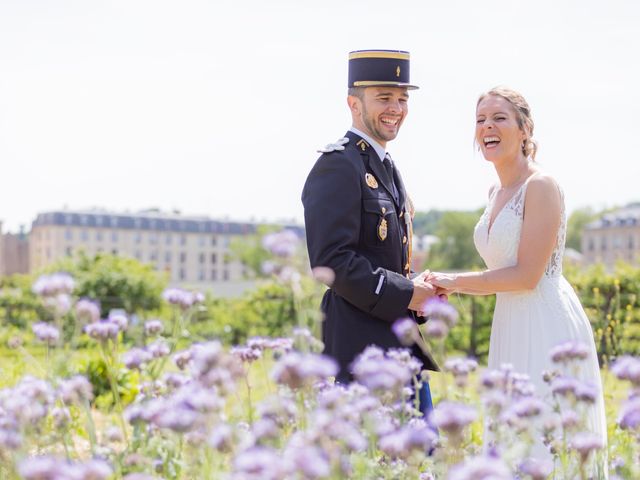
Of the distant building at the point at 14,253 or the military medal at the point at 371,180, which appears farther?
the distant building at the point at 14,253

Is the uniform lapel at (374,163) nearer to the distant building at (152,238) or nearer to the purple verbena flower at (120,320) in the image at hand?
the purple verbena flower at (120,320)

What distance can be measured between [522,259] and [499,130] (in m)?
0.50

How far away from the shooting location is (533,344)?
3.67 metres

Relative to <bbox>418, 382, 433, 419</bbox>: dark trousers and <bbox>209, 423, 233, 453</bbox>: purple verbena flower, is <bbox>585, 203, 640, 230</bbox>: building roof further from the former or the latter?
<bbox>209, 423, 233, 453</bbox>: purple verbena flower

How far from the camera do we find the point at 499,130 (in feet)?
12.2

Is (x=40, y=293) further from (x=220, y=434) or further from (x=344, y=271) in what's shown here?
(x=344, y=271)

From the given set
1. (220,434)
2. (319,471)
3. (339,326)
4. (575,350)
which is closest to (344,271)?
(339,326)

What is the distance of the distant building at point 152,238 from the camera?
98.4 m

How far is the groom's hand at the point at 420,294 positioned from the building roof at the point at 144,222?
97.6m

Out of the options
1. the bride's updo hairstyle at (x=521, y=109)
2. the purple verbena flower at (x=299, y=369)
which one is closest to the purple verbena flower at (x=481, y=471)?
the purple verbena flower at (x=299, y=369)

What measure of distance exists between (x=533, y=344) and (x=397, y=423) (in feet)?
5.38

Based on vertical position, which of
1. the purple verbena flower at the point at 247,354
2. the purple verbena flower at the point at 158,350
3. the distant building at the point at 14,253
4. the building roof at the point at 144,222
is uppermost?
the purple verbena flower at the point at 158,350

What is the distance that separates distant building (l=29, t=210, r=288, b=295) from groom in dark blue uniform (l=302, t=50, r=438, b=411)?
91.1 meters

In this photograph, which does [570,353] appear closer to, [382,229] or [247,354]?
[247,354]
